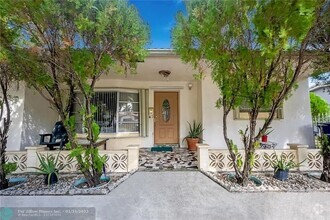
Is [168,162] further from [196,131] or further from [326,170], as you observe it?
[326,170]

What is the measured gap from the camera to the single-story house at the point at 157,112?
5848 mm

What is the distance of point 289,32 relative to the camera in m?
2.52

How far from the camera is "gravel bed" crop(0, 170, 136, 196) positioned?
127 inches

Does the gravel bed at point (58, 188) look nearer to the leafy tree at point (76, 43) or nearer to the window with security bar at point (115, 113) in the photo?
the leafy tree at point (76, 43)

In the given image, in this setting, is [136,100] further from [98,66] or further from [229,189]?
[229,189]

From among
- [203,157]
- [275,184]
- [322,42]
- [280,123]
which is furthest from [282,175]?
[280,123]

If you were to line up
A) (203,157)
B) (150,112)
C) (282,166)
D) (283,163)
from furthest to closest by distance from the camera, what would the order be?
(150,112)
(203,157)
(283,163)
(282,166)

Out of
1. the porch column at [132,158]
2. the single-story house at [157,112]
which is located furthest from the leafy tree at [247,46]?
the porch column at [132,158]

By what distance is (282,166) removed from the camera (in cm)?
382

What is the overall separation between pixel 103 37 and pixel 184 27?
1.48 metres

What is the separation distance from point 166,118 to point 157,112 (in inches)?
17.0

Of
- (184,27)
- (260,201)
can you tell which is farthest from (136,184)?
(184,27)

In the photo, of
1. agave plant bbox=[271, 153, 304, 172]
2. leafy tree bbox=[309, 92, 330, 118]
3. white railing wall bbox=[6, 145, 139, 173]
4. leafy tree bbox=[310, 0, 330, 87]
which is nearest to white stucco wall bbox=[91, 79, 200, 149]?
white railing wall bbox=[6, 145, 139, 173]

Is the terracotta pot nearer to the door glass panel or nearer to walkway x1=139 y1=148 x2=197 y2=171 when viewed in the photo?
walkway x1=139 y1=148 x2=197 y2=171
